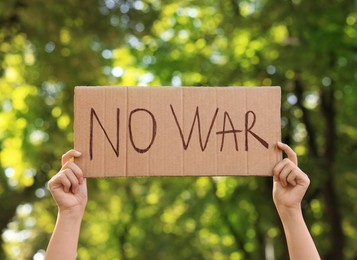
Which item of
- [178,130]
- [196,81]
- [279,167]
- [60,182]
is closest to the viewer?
[60,182]

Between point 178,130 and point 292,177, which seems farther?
point 178,130

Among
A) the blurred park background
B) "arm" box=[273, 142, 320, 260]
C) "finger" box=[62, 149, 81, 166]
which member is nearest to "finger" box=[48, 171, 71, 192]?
"finger" box=[62, 149, 81, 166]

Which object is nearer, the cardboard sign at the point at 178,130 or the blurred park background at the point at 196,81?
the cardboard sign at the point at 178,130

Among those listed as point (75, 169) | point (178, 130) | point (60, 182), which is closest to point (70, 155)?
point (75, 169)

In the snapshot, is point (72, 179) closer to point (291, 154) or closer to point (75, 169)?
point (75, 169)

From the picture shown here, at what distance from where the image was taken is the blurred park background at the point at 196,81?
1138cm

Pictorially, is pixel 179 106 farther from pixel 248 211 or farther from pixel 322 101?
pixel 248 211

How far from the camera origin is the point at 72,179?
129 inches

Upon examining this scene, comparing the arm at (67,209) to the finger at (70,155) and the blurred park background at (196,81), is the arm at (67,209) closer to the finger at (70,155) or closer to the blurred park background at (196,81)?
the finger at (70,155)

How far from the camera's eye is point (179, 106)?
358 centimetres

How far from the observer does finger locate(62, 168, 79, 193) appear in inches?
129

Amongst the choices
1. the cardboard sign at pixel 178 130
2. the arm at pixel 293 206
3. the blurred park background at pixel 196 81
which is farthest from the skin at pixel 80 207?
the blurred park background at pixel 196 81

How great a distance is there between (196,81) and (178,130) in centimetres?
976

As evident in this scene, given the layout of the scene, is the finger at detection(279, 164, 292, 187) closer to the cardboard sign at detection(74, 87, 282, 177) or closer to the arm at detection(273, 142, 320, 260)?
the arm at detection(273, 142, 320, 260)
